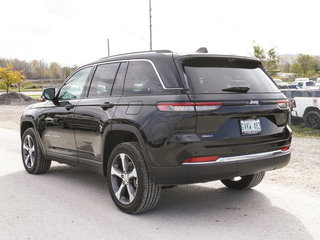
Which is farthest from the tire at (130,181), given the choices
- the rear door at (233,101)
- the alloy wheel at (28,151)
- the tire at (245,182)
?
the alloy wheel at (28,151)

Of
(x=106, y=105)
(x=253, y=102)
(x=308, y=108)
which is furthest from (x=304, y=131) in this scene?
(x=106, y=105)

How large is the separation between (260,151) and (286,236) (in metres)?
0.95

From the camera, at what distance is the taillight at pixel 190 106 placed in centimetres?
401

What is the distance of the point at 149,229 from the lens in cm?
414

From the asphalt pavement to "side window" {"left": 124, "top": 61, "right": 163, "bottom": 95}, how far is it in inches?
56.5

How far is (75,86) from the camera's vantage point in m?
5.94

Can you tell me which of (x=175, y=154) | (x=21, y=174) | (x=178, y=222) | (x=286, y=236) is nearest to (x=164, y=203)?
(x=178, y=222)

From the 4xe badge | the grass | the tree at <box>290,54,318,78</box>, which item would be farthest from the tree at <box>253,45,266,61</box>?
the 4xe badge

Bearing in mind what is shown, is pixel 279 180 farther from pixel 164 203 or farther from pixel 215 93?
pixel 215 93

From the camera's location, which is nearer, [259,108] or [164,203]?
[259,108]

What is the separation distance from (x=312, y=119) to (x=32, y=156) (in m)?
9.02

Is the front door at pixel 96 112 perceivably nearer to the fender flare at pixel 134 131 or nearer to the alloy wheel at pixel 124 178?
the fender flare at pixel 134 131

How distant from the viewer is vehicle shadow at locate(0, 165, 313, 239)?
4.03 metres

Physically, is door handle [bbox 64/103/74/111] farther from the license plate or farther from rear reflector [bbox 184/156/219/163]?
the license plate
